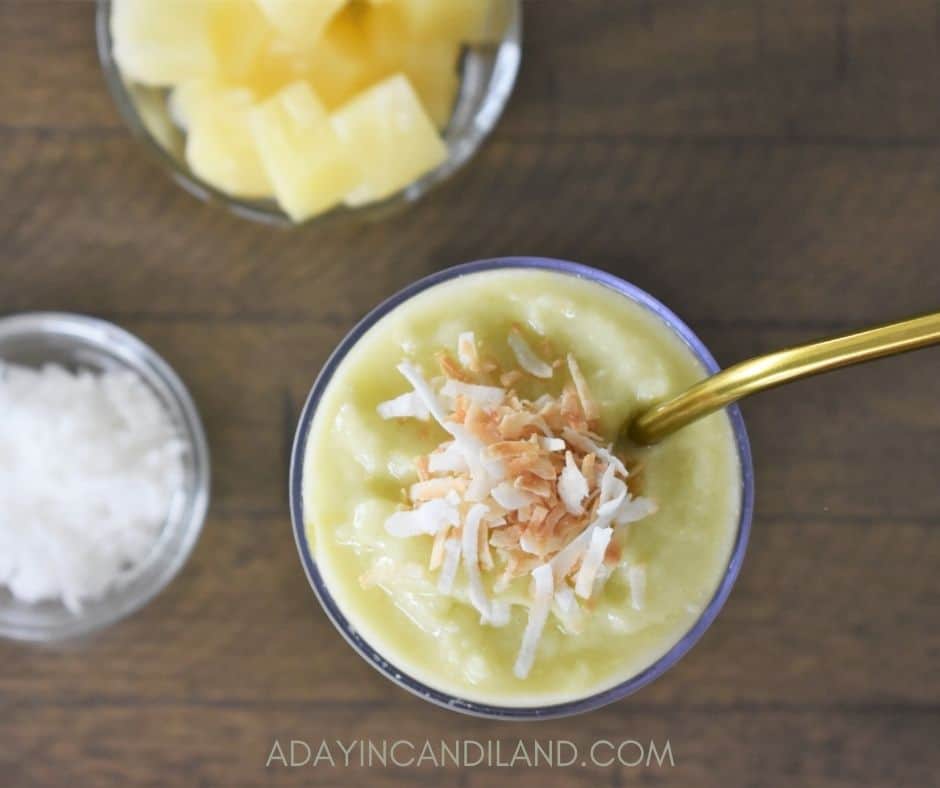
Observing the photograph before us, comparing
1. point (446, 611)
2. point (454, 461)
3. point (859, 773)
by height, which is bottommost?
point (859, 773)

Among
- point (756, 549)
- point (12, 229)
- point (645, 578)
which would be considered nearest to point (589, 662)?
point (645, 578)

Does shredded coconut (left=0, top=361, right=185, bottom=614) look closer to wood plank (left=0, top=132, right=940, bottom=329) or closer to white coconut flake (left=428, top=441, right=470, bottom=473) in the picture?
wood plank (left=0, top=132, right=940, bottom=329)

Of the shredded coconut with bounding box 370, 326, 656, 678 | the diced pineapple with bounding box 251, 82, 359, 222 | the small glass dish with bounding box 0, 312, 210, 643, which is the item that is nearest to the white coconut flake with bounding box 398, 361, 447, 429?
the shredded coconut with bounding box 370, 326, 656, 678

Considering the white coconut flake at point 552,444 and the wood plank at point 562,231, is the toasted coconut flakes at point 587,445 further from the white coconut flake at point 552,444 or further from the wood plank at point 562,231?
the wood plank at point 562,231

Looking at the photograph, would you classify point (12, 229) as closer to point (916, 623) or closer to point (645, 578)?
point (645, 578)

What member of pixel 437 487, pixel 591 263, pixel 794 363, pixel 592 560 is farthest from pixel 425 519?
Result: pixel 591 263

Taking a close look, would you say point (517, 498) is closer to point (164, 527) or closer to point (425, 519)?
point (425, 519)
